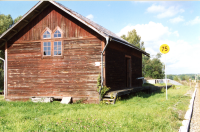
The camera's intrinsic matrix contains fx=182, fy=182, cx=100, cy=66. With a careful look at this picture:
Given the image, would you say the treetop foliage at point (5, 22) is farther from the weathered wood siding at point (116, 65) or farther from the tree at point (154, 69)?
the tree at point (154, 69)

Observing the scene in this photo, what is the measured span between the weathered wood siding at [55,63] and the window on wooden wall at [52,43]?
0.80 ft

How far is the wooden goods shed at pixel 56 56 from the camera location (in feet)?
36.9

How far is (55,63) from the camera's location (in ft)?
38.9

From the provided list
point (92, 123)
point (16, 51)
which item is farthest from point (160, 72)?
point (92, 123)

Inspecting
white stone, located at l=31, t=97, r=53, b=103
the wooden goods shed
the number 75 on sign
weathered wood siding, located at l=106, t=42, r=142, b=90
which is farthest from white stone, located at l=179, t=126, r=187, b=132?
white stone, located at l=31, t=97, r=53, b=103

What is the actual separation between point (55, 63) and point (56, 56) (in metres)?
0.46

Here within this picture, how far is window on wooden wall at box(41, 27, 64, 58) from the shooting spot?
39.1 feet

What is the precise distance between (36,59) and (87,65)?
361 centimetres

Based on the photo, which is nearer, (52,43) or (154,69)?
(52,43)

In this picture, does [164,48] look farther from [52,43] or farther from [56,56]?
[52,43]

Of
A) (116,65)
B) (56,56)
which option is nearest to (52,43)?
(56,56)

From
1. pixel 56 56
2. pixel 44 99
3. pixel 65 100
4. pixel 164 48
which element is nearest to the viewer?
pixel 65 100

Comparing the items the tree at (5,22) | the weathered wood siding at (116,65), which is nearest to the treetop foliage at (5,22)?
the tree at (5,22)

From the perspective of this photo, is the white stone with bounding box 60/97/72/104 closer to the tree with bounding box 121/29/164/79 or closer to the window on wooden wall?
the window on wooden wall
